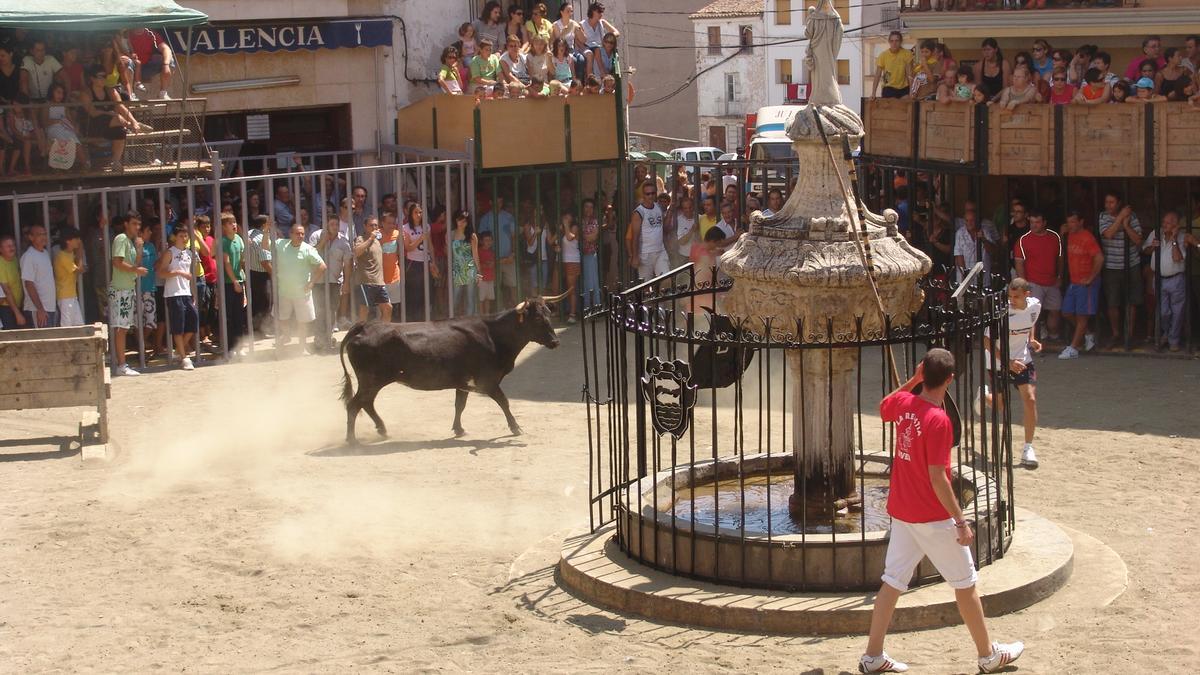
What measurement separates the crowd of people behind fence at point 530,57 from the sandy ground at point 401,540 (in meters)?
5.87

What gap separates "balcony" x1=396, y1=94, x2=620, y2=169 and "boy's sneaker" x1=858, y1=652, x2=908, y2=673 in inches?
502

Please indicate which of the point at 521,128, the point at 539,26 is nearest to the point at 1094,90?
the point at 521,128

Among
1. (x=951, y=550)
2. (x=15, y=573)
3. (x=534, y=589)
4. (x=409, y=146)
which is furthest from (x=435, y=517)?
(x=409, y=146)

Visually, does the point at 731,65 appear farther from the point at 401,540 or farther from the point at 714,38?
the point at 401,540

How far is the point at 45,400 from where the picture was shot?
13.5 meters

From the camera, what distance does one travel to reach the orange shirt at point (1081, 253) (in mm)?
17375

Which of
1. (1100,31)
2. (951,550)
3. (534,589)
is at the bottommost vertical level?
(534,589)

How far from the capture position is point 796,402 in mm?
9703

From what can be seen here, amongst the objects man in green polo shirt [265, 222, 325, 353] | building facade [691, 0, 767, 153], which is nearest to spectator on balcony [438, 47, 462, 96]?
man in green polo shirt [265, 222, 325, 353]

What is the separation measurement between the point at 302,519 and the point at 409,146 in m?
11.1

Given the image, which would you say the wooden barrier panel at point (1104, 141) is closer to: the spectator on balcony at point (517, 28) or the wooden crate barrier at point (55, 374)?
the spectator on balcony at point (517, 28)

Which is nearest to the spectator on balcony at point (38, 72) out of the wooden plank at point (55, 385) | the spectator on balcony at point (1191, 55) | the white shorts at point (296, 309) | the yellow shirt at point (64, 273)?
the yellow shirt at point (64, 273)

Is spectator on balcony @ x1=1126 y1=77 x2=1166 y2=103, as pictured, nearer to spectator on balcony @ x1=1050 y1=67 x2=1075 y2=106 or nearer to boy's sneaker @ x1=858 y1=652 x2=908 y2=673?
spectator on balcony @ x1=1050 y1=67 x2=1075 y2=106

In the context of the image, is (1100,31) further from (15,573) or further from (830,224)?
(15,573)
